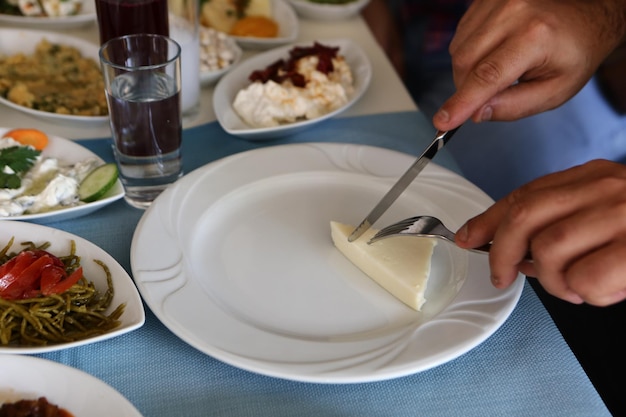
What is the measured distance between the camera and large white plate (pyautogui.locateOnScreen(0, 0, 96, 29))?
6.36 feet

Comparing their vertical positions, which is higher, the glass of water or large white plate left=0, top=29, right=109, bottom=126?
the glass of water

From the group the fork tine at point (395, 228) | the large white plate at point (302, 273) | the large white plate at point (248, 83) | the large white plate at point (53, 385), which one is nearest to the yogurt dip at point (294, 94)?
the large white plate at point (248, 83)

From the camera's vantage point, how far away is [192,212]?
1303mm

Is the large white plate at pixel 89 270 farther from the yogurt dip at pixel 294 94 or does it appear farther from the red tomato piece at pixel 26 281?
the yogurt dip at pixel 294 94

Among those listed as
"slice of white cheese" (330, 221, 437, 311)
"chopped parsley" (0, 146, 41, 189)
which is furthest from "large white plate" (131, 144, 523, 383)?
"chopped parsley" (0, 146, 41, 189)

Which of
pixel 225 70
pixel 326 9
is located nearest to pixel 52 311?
pixel 225 70

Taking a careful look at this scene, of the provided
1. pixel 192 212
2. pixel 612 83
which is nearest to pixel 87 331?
pixel 192 212

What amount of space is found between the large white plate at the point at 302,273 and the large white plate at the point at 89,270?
27 mm

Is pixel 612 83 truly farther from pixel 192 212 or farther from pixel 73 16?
pixel 73 16

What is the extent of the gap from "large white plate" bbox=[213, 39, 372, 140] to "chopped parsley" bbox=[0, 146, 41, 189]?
1.33 feet

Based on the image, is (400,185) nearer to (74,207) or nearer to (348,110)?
(348,110)

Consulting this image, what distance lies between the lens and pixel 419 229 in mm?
1190

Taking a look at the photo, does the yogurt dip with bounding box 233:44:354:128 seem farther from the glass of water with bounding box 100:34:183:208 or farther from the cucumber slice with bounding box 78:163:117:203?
the cucumber slice with bounding box 78:163:117:203

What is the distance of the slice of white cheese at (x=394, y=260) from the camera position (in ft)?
3.75
